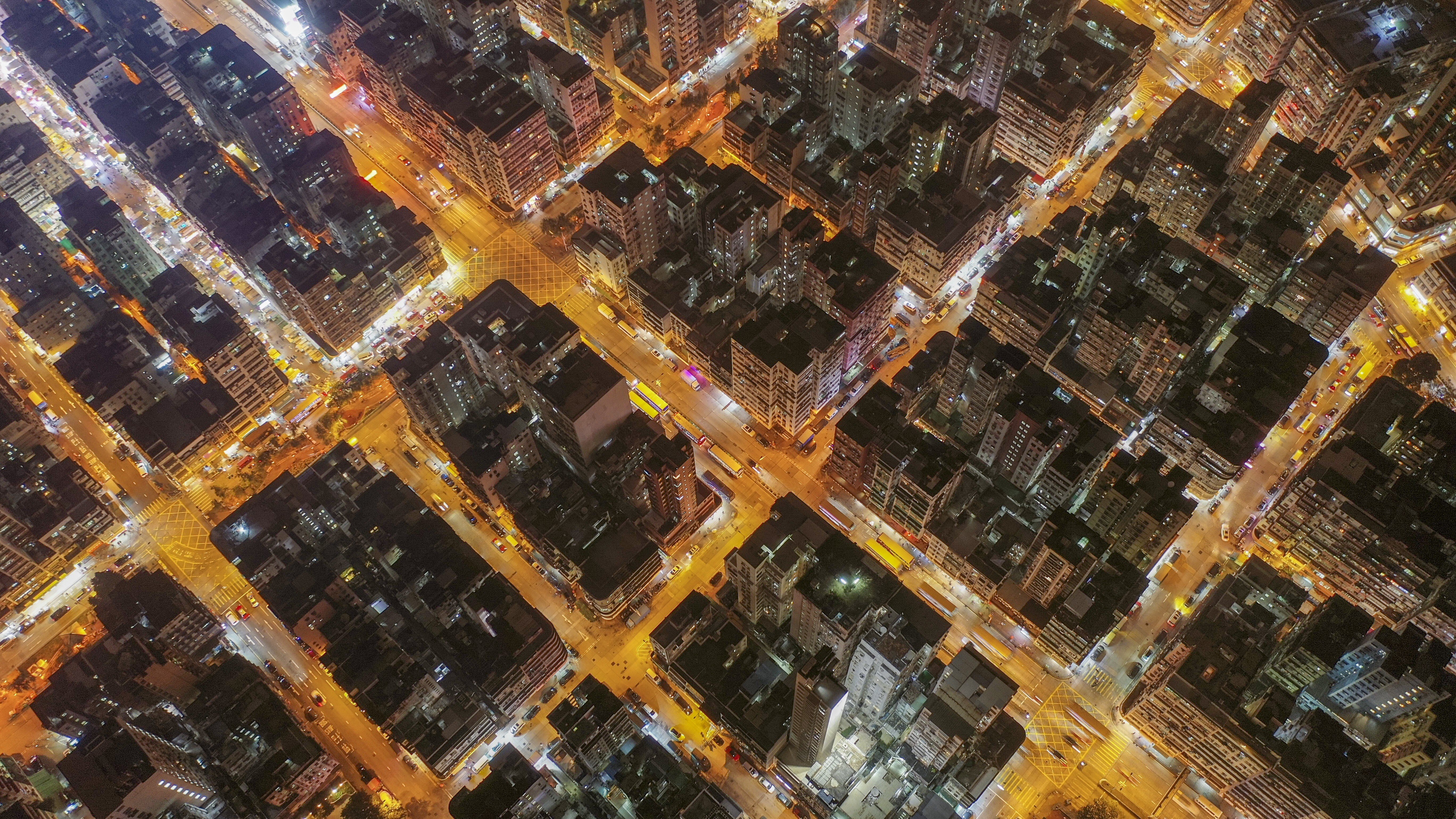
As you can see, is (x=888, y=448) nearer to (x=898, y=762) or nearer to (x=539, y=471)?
(x=898, y=762)

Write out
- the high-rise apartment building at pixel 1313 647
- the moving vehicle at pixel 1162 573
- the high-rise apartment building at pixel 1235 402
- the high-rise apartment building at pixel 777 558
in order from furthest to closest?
1. the high-rise apartment building at pixel 1235 402
2. the moving vehicle at pixel 1162 573
3. the high-rise apartment building at pixel 777 558
4. the high-rise apartment building at pixel 1313 647

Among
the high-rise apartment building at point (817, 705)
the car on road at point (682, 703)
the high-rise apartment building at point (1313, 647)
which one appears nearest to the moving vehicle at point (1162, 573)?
the high-rise apartment building at point (1313, 647)

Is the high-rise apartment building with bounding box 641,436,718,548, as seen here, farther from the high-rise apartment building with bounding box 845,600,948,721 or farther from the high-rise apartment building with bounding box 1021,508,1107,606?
the high-rise apartment building with bounding box 1021,508,1107,606

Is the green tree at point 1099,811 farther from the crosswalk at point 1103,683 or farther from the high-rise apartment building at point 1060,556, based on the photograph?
the high-rise apartment building at point 1060,556

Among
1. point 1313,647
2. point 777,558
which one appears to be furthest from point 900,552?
point 1313,647

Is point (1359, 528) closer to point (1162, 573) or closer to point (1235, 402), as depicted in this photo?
point (1235, 402)

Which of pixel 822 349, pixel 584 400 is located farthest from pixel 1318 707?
pixel 584 400
